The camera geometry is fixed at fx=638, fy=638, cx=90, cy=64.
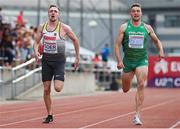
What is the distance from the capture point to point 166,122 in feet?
40.8

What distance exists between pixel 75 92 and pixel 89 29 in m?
27.4

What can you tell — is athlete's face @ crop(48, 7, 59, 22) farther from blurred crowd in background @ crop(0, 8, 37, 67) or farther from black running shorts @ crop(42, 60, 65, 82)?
blurred crowd in background @ crop(0, 8, 37, 67)

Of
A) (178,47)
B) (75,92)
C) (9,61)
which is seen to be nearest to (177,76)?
(75,92)

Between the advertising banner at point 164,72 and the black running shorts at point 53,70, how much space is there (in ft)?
91.0

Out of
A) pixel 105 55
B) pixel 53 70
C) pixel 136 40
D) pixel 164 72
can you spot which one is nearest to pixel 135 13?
pixel 136 40

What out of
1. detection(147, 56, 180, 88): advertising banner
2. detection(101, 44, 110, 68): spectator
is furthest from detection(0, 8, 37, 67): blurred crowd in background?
detection(147, 56, 180, 88): advertising banner

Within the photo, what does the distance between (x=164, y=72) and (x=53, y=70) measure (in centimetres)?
2820

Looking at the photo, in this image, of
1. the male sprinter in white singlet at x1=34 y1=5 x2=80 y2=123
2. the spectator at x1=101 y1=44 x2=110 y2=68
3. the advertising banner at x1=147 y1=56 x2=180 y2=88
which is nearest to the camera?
the male sprinter in white singlet at x1=34 y1=5 x2=80 y2=123

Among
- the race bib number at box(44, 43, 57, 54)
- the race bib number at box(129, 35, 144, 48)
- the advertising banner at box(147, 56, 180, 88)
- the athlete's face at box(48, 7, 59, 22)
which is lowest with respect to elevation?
the advertising banner at box(147, 56, 180, 88)

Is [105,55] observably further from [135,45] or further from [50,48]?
[135,45]

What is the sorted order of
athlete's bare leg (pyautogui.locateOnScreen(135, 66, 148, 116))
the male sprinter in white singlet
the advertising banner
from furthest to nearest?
1. the advertising banner
2. the male sprinter in white singlet
3. athlete's bare leg (pyautogui.locateOnScreen(135, 66, 148, 116))

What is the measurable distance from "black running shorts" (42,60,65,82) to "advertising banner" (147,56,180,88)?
91.0 ft

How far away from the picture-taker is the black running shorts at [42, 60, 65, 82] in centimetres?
1223

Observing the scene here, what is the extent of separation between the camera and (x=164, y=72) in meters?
40.0
